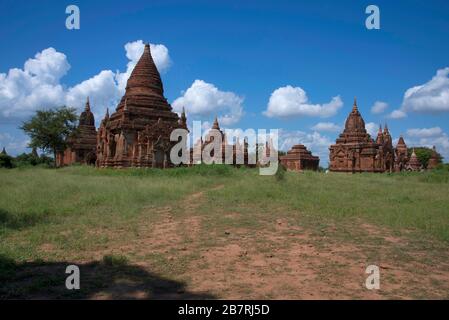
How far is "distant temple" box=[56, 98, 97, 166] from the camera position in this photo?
129 ft

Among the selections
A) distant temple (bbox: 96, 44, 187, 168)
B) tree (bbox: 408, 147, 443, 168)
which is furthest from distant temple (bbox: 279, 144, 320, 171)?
tree (bbox: 408, 147, 443, 168)

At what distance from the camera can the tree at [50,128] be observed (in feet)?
116

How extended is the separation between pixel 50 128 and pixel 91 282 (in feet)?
112

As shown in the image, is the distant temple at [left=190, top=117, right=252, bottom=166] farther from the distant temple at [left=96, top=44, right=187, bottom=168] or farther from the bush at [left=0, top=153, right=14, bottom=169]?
the bush at [left=0, top=153, right=14, bottom=169]

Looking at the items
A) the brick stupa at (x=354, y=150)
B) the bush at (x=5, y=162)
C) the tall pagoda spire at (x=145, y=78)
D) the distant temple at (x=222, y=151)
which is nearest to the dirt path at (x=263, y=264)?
the tall pagoda spire at (x=145, y=78)

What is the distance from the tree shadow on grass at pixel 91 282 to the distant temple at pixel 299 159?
1377 inches

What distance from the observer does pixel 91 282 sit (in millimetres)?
4957

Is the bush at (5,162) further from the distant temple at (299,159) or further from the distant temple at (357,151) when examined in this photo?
the distant temple at (357,151)

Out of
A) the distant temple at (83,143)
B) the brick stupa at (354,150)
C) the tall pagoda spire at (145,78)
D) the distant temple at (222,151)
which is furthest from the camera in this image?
the distant temple at (83,143)

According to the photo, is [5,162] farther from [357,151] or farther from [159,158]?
[357,151]

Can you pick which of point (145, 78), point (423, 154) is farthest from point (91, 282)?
point (423, 154)

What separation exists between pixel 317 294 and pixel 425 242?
13.2ft

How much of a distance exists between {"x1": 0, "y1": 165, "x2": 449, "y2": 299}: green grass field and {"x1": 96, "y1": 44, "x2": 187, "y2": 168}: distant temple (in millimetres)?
11239
